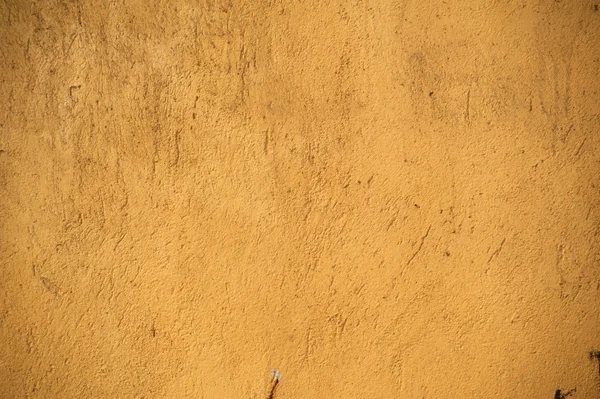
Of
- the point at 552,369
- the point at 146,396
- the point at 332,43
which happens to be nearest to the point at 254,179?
the point at 332,43

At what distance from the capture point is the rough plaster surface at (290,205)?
209 centimetres

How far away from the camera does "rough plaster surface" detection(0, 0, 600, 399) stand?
2.09m

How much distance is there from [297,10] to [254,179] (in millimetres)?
1012

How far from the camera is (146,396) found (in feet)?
6.95

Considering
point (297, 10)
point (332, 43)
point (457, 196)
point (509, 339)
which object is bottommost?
point (509, 339)

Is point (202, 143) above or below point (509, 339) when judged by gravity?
above

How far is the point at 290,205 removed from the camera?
2.12 metres

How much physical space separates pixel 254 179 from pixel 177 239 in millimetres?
570

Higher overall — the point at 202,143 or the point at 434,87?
Answer: the point at 434,87

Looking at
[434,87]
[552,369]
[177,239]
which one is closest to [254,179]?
[177,239]

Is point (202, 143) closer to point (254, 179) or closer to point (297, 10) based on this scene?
point (254, 179)

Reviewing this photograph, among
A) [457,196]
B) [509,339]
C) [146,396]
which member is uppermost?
[457,196]

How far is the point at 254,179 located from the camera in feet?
6.93

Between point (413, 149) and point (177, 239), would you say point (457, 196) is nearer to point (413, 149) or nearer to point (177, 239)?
point (413, 149)
